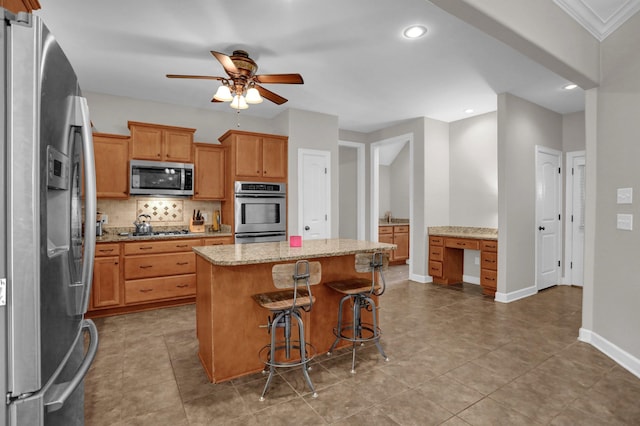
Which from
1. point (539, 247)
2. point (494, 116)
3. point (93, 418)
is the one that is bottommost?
point (93, 418)

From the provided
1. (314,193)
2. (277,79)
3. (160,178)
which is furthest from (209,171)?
(277,79)

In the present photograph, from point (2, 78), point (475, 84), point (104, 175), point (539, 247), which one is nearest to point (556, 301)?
point (539, 247)

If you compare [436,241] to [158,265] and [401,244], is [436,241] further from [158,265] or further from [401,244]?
[158,265]

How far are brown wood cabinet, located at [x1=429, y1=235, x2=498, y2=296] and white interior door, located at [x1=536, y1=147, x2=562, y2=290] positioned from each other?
821 mm

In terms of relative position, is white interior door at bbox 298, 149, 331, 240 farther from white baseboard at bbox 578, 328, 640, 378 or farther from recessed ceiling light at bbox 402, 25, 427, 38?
white baseboard at bbox 578, 328, 640, 378

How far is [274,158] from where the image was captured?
16.0 feet

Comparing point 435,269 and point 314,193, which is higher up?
point 314,193

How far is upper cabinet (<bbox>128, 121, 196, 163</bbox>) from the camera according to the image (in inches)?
167

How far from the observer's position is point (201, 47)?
315cm

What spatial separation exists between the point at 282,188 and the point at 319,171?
715mm

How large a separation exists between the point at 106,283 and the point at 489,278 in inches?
195

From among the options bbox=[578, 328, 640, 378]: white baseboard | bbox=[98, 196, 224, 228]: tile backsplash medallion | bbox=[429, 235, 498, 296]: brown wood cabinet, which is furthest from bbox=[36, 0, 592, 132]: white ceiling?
bbox=[578, 328, 640, 378]: white baseboard

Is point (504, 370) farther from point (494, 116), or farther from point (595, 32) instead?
point (494, 116)

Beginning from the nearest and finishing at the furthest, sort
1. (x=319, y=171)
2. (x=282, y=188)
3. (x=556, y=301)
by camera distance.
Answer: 1. (x=556, y=301)
2. (x=282, y=188)
3. (x=319, y=171)
